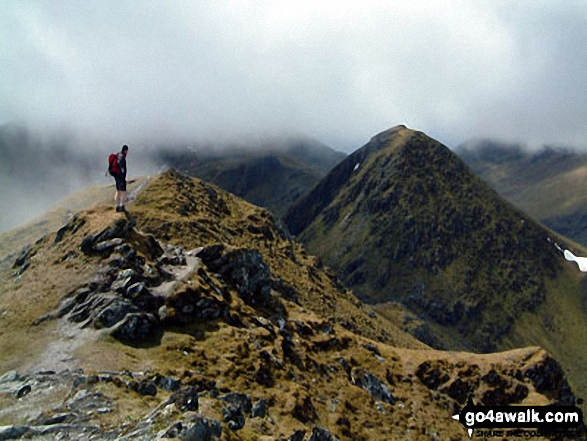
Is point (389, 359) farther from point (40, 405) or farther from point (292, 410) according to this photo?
point (40, 405)

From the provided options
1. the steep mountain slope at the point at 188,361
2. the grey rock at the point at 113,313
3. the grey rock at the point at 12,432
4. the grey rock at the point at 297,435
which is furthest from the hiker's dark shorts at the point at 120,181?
the grey rock at the point at 297,435

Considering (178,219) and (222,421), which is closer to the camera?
(222,421)

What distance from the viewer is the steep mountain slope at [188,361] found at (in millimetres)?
35469

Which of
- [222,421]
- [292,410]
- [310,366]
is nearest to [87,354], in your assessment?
[222,421]

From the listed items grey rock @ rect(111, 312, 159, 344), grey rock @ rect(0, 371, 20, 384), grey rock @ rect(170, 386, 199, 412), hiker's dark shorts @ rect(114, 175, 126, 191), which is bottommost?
grey rock @ rect(170, 386, 199, 412)

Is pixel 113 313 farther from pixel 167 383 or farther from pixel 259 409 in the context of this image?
pixel 259 409

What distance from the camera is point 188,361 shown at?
49.0 metres

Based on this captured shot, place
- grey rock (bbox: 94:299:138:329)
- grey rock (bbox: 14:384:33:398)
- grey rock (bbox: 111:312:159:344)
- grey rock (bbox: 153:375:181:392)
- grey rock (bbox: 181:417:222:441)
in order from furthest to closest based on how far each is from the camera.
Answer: grey rock (bbox: 94:299:138:329)
grey rock (bbox: 111:312:159:344)
grey rock (bbox: 153:375:181:392)
grey rock (bbox: 14:384:33:398)
grey rock (bbox: 181:417:222:441)

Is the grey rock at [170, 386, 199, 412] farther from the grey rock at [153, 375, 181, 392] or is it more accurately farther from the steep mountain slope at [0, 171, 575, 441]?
the grey rock at [153, 375, 181, 392]

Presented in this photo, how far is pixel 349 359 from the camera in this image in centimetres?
7681

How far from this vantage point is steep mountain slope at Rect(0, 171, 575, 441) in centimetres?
3547

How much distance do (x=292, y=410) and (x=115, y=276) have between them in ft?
81.3

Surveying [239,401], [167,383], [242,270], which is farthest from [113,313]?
[242,270]

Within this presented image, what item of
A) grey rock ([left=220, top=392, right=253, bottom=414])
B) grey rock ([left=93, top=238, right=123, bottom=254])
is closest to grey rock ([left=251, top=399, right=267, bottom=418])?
grey rock ([left=220, top=392, right=253, bottom=414])
